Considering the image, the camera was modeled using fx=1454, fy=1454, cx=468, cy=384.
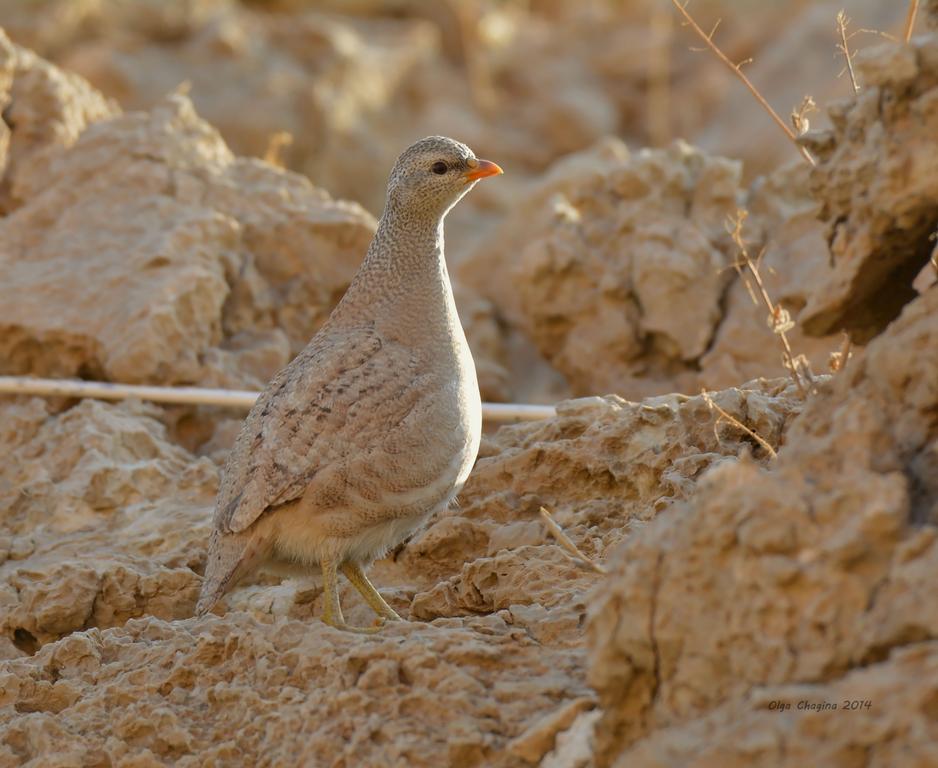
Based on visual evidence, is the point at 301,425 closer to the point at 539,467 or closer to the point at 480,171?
the point at 539,467

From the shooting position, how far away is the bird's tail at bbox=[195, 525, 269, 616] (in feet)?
18.3

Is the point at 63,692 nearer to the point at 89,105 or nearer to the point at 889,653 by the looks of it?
the point at 889,653

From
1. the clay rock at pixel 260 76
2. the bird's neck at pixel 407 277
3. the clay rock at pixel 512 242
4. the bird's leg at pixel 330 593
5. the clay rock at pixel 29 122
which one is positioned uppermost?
the clay rock at pixel 260 76

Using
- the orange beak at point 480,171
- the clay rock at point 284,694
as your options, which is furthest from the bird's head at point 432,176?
the clay rock at point 284,694

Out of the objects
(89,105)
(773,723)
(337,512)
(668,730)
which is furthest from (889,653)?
(89,105)

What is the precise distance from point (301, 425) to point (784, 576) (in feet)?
8.73

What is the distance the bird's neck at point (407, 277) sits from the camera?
6.11 metres

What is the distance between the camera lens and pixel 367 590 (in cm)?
589

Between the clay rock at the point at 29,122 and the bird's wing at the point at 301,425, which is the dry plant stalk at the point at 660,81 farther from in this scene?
the bird's wing at the point at 301,425

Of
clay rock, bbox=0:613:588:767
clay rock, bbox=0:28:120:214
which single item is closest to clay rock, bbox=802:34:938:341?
clay rock, bbox=0:613:588:767

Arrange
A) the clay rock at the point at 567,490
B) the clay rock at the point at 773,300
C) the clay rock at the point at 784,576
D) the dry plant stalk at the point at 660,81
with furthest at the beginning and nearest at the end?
the dry plant stalk at the point at 660,81 < the clay rock at the point at 773,300 < the clay rock at the point at 567,490 < the clay rock at the point at 784,576

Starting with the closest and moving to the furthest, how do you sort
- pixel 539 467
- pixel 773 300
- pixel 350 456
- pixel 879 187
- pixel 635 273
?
1. pixel 879 187
2. pixel 350 456
3. pixel 539 467
4. pixel 773 300
5. pixel 635 273

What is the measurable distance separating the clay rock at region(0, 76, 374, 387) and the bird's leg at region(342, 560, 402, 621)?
80.7 inches

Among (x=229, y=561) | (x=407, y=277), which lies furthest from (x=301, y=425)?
(x=407, y=277)
